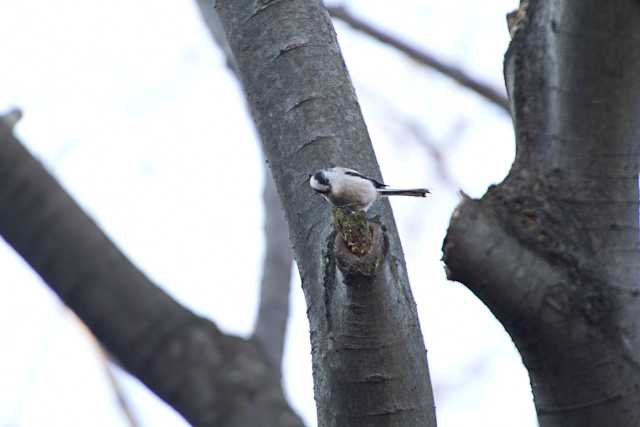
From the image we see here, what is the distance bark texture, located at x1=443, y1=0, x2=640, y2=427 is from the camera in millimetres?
1225

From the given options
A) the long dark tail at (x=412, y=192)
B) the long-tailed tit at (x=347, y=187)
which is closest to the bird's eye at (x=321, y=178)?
the long-tailed tit at (x=347, y=187)

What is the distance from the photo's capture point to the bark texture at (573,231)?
122 centimetres

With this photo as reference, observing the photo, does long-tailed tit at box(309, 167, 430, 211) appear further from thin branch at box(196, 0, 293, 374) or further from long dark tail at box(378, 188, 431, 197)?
thin branch at box(196, 0, 293, 374)

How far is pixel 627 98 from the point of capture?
1.27m

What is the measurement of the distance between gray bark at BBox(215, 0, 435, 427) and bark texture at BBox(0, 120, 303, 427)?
0.21m

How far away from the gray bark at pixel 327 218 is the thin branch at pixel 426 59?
1611 mm

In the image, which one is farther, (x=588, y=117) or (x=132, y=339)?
(x=132, y=339)

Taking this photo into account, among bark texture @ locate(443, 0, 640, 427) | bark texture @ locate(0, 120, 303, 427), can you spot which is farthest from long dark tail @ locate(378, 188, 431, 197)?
bark texture @ locate(443, 0, 640, 427)

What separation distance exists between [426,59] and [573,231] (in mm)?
3104

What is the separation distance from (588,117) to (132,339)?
841 mm

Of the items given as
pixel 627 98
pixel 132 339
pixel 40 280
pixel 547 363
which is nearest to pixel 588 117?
pixel 627 98

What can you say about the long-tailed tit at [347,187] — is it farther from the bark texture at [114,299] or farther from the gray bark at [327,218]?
the bark texture at [114,299]

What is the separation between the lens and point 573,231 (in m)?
1.29

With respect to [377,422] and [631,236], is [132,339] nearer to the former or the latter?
[377,422]
